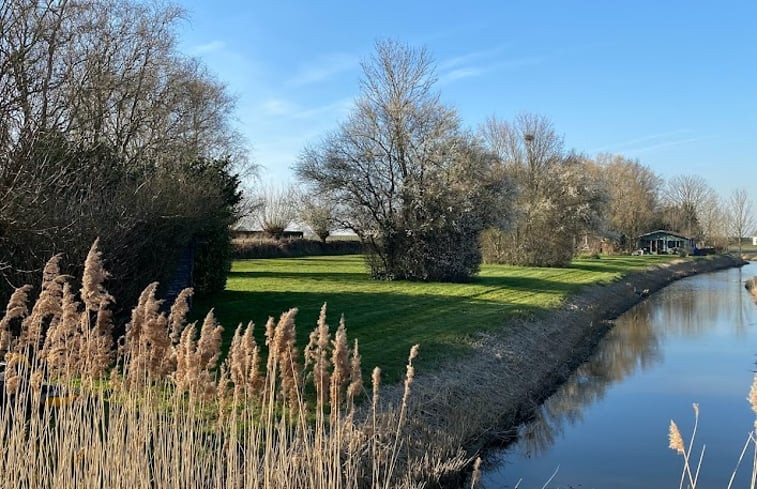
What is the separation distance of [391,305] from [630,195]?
2555 inches

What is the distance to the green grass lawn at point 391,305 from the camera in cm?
1281

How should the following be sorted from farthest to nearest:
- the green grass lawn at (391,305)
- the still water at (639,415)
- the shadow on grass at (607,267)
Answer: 1. the shadow on grass at (607,267)
2. the green grass lawn at (391,305)
3. the still water at (639,415)

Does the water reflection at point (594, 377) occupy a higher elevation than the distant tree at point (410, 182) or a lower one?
lower

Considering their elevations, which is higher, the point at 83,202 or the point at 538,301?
the point at 83,202

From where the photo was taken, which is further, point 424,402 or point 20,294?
point 424,402

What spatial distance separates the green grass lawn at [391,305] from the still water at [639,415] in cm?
231

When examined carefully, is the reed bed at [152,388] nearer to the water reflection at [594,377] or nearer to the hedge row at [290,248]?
the water reflection at [594,377]

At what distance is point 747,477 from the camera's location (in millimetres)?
8859

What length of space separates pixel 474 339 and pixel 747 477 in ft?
20.1

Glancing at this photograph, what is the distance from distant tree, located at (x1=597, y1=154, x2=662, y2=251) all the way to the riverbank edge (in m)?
54.5

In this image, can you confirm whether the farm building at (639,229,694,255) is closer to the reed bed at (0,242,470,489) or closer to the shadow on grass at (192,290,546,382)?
the shadow on grass at (192,290,546,382)

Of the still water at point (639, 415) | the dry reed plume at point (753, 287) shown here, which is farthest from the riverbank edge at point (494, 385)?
the dry reed plume at point (753, 287)

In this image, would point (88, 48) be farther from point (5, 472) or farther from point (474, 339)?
point (5, 472)

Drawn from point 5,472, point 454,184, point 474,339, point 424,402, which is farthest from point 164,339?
point 454,184
